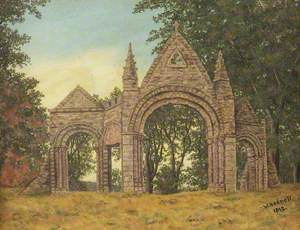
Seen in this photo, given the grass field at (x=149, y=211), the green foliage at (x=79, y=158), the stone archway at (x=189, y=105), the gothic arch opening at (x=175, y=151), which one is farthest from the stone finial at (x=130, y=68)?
the green foliage at (x=79, y=158)

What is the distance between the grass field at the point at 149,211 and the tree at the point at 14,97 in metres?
1.68

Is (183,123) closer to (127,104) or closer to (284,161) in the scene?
(284,161)

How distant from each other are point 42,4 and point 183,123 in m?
14.1

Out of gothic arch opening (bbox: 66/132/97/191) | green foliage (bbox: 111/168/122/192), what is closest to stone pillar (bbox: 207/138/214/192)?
gothic arch opening (bbox: 66/132/97/191)

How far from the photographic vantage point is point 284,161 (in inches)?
1299

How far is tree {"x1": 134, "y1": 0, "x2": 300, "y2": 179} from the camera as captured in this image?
2755 centimetres

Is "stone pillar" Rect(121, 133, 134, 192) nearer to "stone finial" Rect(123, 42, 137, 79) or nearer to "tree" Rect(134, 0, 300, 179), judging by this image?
"stone finial" Rect(123, 42, 137, 79)

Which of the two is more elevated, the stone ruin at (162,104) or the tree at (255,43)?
the tree at (255,43)

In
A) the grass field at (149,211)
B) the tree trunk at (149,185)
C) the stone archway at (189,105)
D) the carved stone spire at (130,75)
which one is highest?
the carved stone spire at (130,75)

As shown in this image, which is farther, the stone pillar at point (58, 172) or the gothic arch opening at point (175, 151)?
the gothic arch opening at point (175, 151)

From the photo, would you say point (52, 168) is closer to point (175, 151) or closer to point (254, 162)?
point (254, 162)

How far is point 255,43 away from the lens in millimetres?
29297

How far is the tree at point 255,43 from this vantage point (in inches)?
1085

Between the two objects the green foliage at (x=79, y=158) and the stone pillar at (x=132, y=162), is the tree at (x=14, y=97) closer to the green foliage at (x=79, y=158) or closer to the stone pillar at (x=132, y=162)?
the stone pillar at (x=132, y=162)
